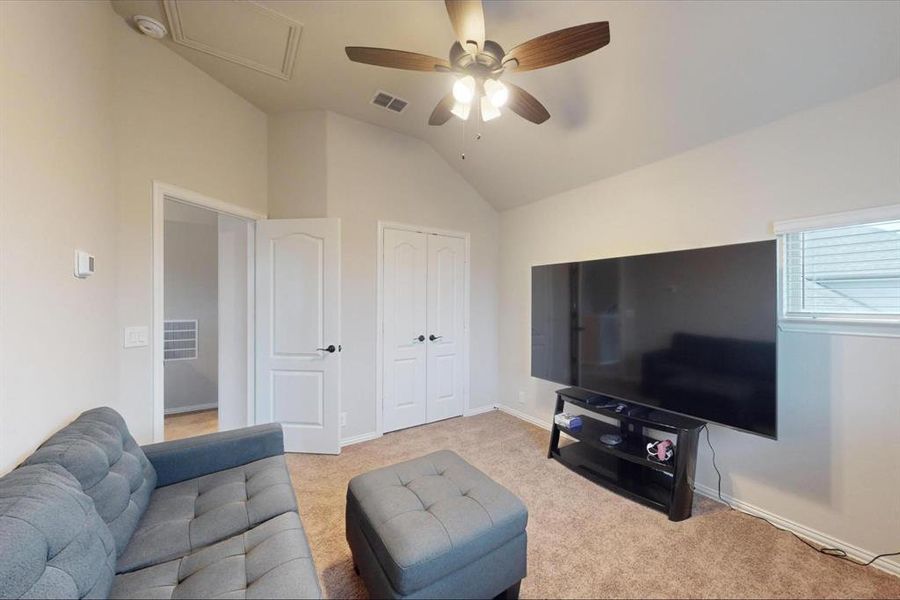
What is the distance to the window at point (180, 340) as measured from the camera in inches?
166

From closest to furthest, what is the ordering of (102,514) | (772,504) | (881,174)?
(102,514), (881,174), (772,504)

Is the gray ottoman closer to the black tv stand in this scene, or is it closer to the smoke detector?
the black tv stand

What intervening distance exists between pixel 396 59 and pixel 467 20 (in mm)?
436

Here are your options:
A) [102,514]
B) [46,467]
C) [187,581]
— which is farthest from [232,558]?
[46,467]

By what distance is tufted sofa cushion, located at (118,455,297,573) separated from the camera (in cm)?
131

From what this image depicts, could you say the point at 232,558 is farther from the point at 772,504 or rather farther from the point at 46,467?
the point at 772,504

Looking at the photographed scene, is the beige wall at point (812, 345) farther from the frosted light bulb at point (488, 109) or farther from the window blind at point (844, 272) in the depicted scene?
the frosted light bulb at point (488, 109)

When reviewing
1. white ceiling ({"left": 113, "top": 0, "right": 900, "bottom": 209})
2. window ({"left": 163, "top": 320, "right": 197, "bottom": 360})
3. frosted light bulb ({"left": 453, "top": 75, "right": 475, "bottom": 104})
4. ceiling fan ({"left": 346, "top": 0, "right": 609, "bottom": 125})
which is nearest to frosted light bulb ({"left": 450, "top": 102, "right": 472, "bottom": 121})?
ceiling fan ({"left": 346, "top": 0, "right": 609, "bottom": 125})

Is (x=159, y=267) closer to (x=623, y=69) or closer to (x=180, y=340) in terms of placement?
(x=180, y=340)

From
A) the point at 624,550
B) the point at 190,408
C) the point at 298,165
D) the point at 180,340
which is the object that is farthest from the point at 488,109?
the point at 190,408

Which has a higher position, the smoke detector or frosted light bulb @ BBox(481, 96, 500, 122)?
the smoke detector

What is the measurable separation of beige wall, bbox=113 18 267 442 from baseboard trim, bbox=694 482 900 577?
383cm

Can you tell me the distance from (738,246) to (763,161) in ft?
2.03

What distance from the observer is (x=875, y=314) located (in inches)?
70.6
